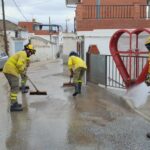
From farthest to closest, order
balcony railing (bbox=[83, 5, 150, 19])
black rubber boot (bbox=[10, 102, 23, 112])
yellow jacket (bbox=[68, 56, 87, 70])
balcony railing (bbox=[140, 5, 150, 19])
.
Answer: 1. balcony railing (bbox=[83, 5, 150, 19])
2. balcony railing (bbox=[140, 5, 150, 19])
3. yellow jacket (bbox=[68, 56, 87, 70])
4. black rubber boot (bbox=[10, 102, 23, 112])

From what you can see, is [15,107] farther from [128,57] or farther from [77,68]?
[128,57]

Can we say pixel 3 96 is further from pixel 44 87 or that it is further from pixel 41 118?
pixel 41 118

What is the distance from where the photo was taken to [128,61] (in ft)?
55.0

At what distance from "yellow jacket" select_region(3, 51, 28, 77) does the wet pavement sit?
3.36ft

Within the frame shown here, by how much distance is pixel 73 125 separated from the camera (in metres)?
9.81

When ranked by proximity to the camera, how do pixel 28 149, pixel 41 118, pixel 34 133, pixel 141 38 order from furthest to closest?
pixel 141 38 → pixel 41 118 → pixel 34 133 → pixel 28 149

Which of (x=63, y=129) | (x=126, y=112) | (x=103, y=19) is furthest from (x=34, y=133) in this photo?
(x=103, y=19)

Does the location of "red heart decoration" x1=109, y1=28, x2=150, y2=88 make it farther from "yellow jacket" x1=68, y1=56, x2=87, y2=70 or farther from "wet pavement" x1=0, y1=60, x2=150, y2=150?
"yellow jacket" x1=68, y1=56, x2=87, y2=70

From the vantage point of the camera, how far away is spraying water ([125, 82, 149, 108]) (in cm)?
1202

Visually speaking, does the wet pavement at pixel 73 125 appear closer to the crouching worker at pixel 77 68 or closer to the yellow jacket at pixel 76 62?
the crouching worker at pixel 77 68

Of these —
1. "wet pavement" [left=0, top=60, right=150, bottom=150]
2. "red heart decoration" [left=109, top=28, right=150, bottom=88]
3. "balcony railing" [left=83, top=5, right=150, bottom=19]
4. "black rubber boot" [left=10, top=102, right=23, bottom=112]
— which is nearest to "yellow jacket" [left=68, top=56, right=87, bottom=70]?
"wet pavement" [left=0, top=60, right=150, bottom=150]

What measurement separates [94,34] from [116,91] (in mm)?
6586

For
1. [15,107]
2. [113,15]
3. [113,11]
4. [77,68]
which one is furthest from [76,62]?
[113,11]

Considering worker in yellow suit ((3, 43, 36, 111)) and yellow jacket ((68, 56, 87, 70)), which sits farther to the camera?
yellow jacket ((68, 56, 87, 70))
